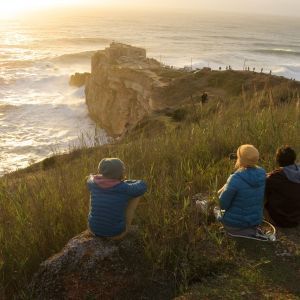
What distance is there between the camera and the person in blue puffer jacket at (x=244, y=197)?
414 centimetres

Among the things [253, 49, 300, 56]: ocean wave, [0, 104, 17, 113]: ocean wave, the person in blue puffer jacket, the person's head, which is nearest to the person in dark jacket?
the person in blue puffer jacket

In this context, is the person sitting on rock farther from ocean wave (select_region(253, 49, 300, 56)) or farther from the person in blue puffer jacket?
ocean wave (select_region(253, 49, 300, 56))

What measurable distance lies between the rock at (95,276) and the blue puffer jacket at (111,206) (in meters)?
0.20

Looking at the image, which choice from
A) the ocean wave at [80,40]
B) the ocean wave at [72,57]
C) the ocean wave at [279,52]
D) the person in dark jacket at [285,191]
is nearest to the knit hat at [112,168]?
the person in dark jacket at [285,191]

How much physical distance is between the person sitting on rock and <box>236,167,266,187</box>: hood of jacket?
95 centimetres

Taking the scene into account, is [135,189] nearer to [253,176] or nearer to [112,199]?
[112,199]

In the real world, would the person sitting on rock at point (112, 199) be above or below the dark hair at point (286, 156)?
below

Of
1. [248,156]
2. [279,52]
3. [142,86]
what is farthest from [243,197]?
[279,52]

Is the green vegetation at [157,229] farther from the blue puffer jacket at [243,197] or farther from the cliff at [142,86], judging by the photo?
the cliff at [142,86]

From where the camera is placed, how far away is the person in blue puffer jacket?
4145 millimetres

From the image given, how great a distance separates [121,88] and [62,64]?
3419cm

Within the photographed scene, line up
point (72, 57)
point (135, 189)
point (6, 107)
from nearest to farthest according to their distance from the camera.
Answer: point (135, 189)
point (6, 107)
point (72, 57)

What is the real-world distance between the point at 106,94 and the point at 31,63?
31.3 meters

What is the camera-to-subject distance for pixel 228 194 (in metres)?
4.14
